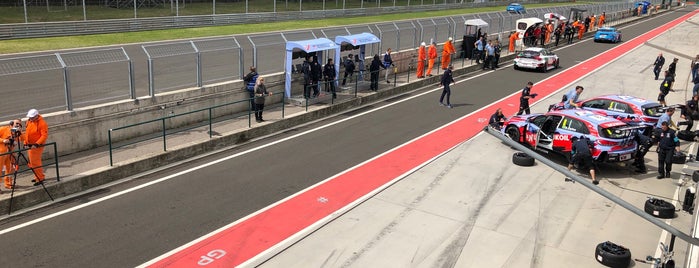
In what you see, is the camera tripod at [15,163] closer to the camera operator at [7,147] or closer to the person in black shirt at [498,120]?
the camera operator at [7,147]

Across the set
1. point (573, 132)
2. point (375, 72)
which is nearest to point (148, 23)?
point (375, 72)

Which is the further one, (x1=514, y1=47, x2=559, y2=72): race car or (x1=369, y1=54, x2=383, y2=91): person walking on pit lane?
(x1=514, y1=47, x2=559, y2=72): race car

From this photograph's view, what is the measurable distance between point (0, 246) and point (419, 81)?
20.4 meters

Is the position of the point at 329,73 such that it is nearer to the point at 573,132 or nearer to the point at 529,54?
the point at 573,132

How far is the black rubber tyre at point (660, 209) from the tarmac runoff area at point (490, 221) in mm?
181

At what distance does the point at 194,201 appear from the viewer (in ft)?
41.6

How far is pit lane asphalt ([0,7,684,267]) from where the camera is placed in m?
10.2

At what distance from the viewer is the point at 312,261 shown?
1023 cm

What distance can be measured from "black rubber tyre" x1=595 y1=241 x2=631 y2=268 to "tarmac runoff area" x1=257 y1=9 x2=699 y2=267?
197 millimetres

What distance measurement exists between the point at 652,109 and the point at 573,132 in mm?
5454

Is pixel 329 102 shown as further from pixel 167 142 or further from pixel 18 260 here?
pixel 18 260

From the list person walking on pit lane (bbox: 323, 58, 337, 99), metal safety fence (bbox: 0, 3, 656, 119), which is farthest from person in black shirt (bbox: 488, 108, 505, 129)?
metal safety fence (bbox: 0, 3, 656, 119)

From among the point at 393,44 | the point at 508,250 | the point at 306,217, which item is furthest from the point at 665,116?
the point at 393,44

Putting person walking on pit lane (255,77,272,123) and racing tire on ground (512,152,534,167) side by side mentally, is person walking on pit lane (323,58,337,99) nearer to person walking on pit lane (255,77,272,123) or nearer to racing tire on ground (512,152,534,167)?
person walking on pit lane (255,77,272,123)
